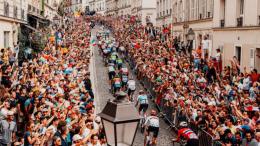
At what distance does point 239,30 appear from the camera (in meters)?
27.7

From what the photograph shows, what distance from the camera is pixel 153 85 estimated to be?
2464cm

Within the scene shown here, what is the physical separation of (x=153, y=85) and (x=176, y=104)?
5.89 metres

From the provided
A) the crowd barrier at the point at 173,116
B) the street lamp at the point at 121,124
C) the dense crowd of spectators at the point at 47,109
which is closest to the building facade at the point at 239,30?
the crowd barrier at the point at 173,116

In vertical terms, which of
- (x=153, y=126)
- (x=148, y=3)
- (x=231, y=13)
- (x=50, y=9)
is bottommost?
(x=153, y=126)

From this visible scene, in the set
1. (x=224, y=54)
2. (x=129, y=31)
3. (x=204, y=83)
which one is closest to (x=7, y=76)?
(x=204, y=83)

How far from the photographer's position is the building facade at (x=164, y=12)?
53.0 m

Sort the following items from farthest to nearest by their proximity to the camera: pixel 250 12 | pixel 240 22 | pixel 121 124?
pixel 240 22 < pixel 250 12 < pixel 121 124

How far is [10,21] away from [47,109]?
1779 cm

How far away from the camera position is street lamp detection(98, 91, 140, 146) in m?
6.04

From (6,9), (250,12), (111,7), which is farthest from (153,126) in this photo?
(111,7)

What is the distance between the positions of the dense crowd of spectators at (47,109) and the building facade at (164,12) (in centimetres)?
2947

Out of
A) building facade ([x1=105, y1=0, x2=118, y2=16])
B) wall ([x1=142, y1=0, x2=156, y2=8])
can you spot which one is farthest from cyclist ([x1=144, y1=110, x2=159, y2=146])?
building facade ([x1=105, y1=0, x2=118, y2=16])

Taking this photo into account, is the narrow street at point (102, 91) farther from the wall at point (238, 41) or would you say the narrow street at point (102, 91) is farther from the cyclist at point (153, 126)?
the wall at point (238, 41)

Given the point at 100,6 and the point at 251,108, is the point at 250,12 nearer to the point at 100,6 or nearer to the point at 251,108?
the point at 251,108
